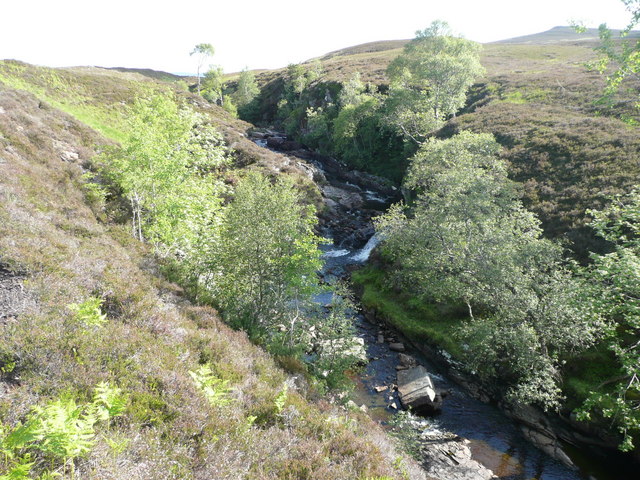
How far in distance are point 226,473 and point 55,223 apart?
1306 centimetres

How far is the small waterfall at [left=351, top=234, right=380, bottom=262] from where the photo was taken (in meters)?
38.8

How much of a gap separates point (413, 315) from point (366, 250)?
48.0 ft

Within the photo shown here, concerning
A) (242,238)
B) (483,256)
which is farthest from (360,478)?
(483,256)

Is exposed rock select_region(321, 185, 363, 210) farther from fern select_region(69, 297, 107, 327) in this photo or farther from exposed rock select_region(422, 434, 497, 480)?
fern select_region(69, 297, 107, 327)

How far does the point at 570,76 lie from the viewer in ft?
219

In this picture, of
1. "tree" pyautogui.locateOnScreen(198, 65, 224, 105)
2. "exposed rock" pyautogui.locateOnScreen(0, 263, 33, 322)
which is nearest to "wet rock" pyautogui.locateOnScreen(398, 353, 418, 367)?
"exposed rock" pyautogui.locateOnScreen(0, 263, 33, 322)

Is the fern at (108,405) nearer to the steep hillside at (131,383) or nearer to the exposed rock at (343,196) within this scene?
the steep hillside at (131,383)

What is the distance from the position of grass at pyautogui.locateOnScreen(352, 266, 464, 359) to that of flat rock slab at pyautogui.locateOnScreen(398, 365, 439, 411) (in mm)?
3113

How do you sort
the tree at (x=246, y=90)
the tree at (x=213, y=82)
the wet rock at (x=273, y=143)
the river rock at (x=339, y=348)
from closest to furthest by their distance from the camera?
the river rock at (x=339, y=348) → the wet rock at (x=273, y=143) → the tree at (x=213, y=82) → the tree at (x=246, y=90)

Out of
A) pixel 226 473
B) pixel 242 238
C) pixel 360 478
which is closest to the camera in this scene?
pixel 226 473

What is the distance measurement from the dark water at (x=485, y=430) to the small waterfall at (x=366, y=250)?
14.6 m

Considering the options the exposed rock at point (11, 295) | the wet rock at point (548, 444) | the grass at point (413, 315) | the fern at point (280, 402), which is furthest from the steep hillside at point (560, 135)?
the exposed rock at point (11, 295)

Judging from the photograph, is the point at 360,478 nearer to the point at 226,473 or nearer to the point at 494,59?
the point at 226,473

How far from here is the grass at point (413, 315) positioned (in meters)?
23.9
